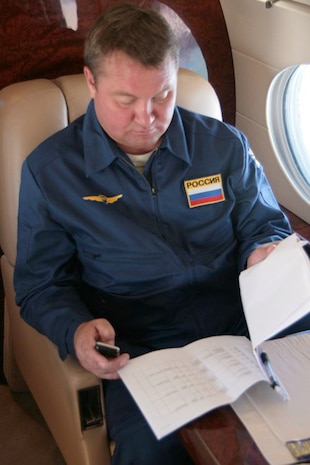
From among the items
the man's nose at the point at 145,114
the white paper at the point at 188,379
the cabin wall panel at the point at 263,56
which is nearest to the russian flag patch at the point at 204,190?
the man's nose at the point at 145,114

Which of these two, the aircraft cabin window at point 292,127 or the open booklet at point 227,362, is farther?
the aircraft cabin window at point 292,127

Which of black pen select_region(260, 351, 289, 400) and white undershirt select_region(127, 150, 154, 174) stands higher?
white undershirt select_region(127, 150, 154, 174)

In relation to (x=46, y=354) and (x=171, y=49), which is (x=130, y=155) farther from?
(x=46, y=354)

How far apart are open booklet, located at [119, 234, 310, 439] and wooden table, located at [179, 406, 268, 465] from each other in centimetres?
2

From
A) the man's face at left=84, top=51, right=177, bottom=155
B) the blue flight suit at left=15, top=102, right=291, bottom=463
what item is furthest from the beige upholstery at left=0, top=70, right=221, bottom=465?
the man's face at left=84, top=51, right=177, bottom=155

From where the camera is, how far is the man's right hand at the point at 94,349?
1405 millimetres

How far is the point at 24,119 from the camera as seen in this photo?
1784 millimetres

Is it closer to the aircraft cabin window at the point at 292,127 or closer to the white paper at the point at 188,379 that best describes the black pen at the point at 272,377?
the white paper at the point at 188,379

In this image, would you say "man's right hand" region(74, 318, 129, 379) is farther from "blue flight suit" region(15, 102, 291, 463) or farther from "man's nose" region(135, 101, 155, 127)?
"man's nose" region(135, 101, 155, 127)

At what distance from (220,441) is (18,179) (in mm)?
939

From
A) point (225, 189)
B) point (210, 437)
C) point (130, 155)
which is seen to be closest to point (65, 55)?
point (130, 155)

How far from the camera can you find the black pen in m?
1.30

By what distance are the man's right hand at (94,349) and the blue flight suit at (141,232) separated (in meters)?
0.10

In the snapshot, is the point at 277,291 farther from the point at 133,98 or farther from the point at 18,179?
the point at 18,179
